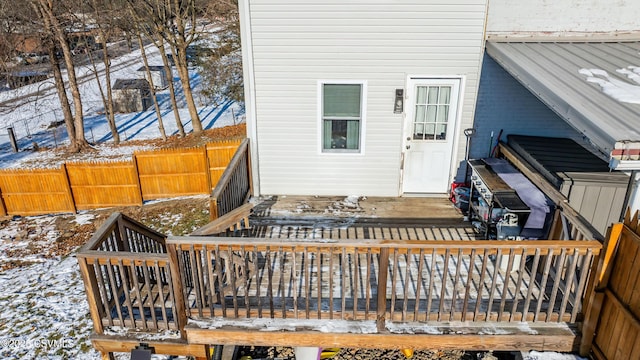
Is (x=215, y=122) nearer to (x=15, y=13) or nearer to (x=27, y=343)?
(x=15, y=13)

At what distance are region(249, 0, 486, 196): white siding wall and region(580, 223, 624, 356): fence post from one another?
315 cm

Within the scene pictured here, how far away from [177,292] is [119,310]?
754 millimetres

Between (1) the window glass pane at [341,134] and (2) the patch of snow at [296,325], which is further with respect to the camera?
(1) the window glass pane at [341,134]

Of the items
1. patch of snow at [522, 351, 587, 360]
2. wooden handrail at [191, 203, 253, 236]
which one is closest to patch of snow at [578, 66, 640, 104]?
patch of snow at [522, 351, 587, 360]

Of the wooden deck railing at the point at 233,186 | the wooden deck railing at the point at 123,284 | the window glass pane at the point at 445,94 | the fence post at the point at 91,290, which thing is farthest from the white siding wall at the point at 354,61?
the fence post at the point at 91,290

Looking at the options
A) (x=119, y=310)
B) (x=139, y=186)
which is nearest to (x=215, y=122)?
(x=139, y=186)

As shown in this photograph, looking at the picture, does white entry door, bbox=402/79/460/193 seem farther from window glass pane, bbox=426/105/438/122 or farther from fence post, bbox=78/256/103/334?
fence post, bbox=78/256/103/334

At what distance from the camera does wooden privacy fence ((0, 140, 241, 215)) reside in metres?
10.8

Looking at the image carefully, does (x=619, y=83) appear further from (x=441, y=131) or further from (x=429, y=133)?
(x=429, y=133)

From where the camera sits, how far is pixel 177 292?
412 cm

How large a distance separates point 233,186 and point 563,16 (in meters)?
5.45

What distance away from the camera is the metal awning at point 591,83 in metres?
3.48

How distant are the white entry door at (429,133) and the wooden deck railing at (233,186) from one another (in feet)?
8.59

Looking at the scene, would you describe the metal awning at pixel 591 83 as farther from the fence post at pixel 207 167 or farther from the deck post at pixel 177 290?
the fence post at pixel 207 167
